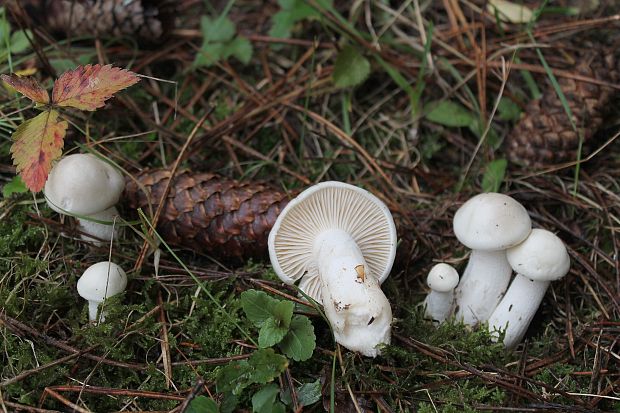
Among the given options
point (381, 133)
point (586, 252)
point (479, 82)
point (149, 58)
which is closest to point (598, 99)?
point (479, 82)

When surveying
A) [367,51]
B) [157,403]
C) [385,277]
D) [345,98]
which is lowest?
[157,403]

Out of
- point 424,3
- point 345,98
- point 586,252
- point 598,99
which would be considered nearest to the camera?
point 586,252

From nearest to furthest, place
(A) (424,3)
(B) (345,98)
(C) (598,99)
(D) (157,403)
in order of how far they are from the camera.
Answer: (D) (157,403) < (C) (598,99) < (B) (345,98) < (A) (424,3)

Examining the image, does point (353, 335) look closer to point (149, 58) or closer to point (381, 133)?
point (381, 133)

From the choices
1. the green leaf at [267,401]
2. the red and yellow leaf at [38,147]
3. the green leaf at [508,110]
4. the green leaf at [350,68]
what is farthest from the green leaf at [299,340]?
the green leaf at [508,110]

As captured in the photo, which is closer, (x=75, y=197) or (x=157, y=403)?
(x=157, y=403)

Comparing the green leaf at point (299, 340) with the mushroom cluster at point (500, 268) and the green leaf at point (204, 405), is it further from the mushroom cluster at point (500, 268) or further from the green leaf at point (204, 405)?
the mushroom cluster at point (500, 268)

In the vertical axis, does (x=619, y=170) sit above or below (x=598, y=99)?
below
